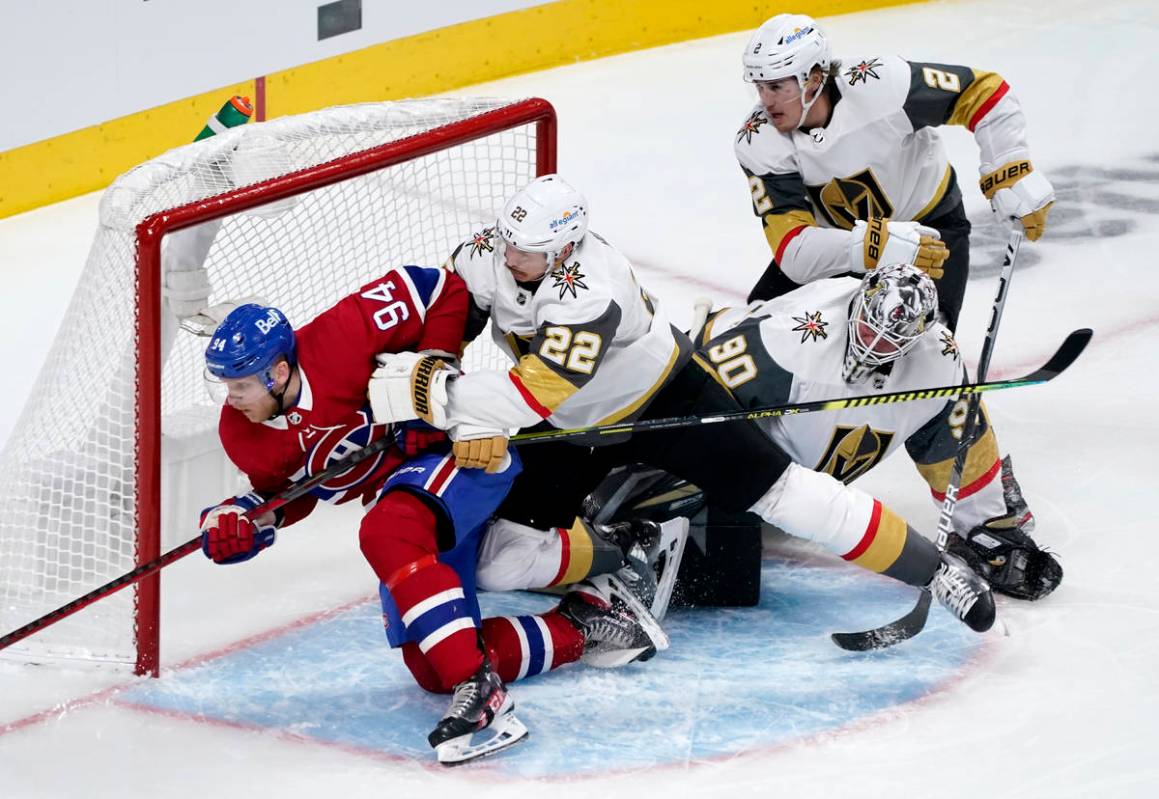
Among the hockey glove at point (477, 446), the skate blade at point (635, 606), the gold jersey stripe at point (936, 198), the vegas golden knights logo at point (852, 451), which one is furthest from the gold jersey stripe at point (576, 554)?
the gold jersey stripe at point (936, 198)

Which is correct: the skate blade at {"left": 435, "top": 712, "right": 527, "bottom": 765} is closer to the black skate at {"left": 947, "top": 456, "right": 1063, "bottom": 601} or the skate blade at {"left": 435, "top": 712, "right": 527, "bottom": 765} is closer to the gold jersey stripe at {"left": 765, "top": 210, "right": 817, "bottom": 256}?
the black skate at {"left": 947, "top": 456, "right": 1063, "bottom": 601}

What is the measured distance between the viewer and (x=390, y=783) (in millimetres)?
2898

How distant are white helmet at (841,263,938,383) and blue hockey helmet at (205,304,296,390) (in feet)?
3.48

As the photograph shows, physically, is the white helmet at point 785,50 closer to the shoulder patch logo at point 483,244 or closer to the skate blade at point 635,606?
the shoulder patch logo at point 483,244

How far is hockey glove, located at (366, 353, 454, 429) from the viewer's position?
3.04 meters

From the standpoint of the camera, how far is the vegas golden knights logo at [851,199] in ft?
12.6

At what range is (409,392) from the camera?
3.04 meters

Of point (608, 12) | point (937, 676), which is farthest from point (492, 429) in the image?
point (608, 12)

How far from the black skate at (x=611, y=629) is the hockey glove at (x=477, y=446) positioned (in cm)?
37

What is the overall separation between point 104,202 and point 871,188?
163cm

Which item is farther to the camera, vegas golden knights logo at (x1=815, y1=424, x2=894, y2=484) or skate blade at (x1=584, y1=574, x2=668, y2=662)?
vegas golden knights logo at (x1=815, y1=424, x2=894, y2=484)

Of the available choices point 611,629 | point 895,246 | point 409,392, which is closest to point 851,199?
point 895,246

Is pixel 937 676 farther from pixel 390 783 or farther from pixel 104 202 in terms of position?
pixel 104 202

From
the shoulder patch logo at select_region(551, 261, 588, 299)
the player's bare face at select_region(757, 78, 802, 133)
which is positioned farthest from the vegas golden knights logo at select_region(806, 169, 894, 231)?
the shoulder patch logo at select_region(551, 261, 588, 299)
